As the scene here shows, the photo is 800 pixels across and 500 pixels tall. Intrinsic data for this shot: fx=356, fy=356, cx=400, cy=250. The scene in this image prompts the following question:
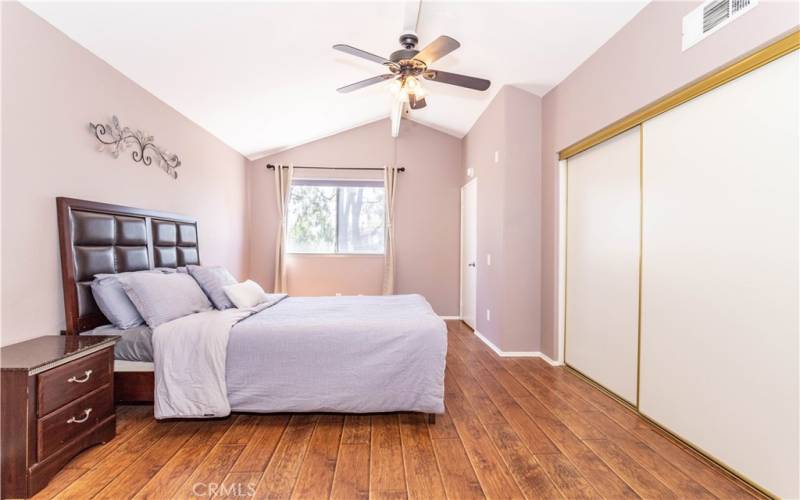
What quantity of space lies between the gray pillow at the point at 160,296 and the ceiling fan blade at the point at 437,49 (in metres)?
2.38

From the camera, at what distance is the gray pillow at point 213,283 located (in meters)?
2.87

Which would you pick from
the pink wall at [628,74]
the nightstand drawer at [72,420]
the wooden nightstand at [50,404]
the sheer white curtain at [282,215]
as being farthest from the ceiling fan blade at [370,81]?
the sheer white curtain at [282,215]

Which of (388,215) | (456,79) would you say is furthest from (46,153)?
(388,215)

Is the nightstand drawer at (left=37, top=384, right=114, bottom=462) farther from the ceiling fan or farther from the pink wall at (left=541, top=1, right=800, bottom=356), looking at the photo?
the pink wall at (left=541, top=1, right=800, bottom=356)

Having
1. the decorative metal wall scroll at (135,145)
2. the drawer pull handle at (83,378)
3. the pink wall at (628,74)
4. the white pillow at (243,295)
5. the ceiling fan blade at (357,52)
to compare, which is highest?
the ceiling fan blade at (357,52)

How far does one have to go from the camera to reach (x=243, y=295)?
9.49ft

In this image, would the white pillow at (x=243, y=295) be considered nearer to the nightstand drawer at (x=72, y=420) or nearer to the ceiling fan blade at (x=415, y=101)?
the nightstand drawer at (x=72, y=420)

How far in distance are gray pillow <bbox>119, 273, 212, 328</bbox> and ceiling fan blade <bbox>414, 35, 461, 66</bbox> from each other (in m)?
2.38

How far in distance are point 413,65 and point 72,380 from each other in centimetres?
276

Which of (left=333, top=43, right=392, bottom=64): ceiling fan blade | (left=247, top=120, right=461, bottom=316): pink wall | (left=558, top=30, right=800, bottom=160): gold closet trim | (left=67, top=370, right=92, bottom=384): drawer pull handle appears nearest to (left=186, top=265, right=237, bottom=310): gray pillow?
(left=67, top=370, right=92, bottom=384): drawer pull handle

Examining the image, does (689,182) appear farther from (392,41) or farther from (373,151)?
(373,151)

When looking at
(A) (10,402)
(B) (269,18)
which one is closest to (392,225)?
(B) (269,18)

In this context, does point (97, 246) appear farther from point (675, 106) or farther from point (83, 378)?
point (675, 106)

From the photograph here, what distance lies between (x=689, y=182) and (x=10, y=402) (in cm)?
355
